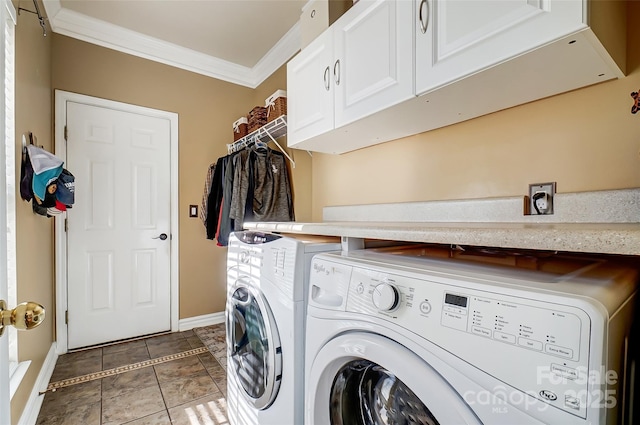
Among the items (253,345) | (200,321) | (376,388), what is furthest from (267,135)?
(376,388)

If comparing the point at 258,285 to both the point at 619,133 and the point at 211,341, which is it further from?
the point at 211,341

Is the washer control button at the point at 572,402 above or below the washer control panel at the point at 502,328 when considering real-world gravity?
below

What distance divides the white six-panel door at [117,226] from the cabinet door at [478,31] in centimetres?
248

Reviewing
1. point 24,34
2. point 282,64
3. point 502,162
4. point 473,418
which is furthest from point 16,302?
point 282,64

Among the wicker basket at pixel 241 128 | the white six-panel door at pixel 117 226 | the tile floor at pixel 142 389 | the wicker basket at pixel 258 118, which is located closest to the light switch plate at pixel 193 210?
the white six-panel door at pixel 117 226

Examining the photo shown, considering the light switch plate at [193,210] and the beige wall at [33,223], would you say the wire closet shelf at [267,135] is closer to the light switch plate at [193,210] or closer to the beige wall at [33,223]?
the light switch plate at [193,210]

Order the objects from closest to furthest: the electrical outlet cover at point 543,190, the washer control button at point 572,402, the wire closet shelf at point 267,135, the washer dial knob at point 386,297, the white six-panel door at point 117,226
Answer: the washer control button at point 572,402, the washer dial knob at point 386,297, the electrical outlet cover at point 543,190, the wire closet shelf at point 267,135, the white six-panel door at point 117,226

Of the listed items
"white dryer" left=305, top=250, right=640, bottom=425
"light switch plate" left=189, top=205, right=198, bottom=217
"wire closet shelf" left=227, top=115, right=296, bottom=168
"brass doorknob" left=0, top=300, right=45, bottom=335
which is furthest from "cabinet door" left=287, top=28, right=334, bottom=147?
"light switch plate" left=189, top=205, right=198, bottom=217

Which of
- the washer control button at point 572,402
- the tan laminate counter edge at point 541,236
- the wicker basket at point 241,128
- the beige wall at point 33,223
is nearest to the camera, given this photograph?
the washer control button at point 572,402

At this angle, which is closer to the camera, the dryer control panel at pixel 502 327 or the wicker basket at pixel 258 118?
the dryer control panel at pixel 502 327

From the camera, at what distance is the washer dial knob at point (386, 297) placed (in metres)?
0.62

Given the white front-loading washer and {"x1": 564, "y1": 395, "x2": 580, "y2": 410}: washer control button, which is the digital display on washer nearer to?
{"x1": 564, "y1": 395, "x2": 580, "y2": 410}: washer control button

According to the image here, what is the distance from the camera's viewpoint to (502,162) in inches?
48.7

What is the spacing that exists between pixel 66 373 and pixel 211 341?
0.96m
